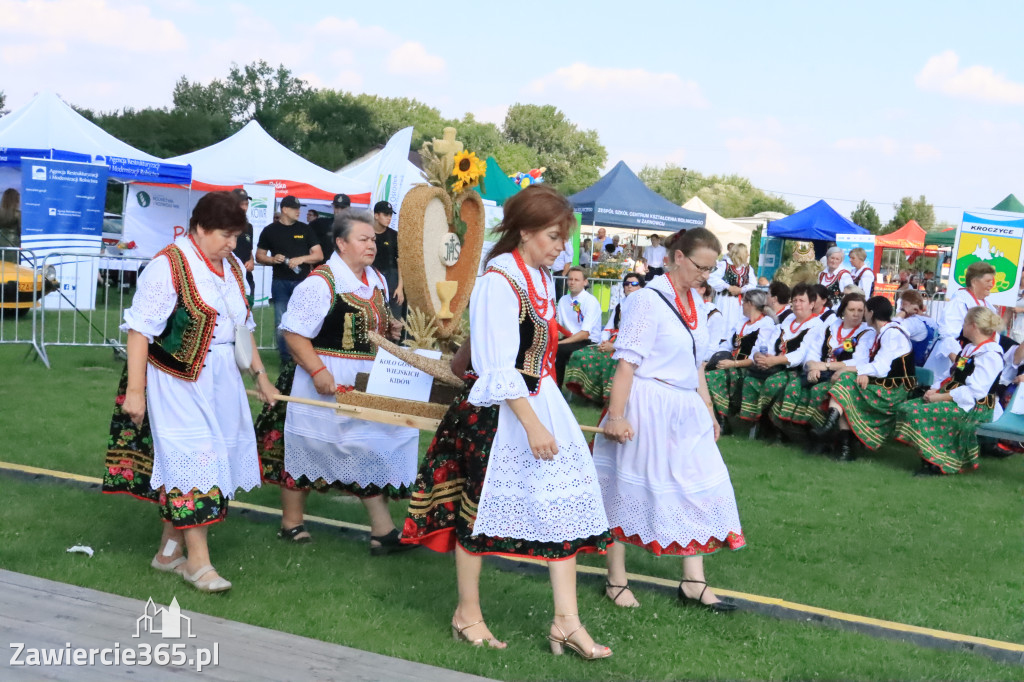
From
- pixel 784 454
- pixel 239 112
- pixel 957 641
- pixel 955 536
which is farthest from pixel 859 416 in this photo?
pixel 239 112

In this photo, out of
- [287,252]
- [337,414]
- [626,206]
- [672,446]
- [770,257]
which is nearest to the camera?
[672,446]

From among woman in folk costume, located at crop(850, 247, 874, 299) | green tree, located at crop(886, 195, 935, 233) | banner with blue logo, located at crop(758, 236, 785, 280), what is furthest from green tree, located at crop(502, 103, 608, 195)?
woman in folk costume, located at crop(850, 247, 874, 299)

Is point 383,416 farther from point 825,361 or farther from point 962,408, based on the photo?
point 825,361

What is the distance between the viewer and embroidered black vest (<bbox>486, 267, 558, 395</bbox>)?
3945mm

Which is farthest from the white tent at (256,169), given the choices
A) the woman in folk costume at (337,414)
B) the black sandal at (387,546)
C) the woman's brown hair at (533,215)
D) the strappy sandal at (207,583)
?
the woman's brown hair at (533,215)

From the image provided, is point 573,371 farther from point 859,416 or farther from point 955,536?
point 955,536

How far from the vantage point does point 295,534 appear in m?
5.60

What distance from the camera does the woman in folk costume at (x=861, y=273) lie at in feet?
51.4

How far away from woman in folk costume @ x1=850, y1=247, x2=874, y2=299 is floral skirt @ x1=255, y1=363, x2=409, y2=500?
38.4ft

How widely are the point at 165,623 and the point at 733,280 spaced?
13.6 meters

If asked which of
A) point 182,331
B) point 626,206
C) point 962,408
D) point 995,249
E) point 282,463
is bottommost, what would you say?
point 282,463

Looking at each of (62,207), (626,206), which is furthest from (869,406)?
(626,206)

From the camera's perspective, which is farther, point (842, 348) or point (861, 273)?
point (861, 273)

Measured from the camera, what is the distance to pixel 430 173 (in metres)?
4.96
